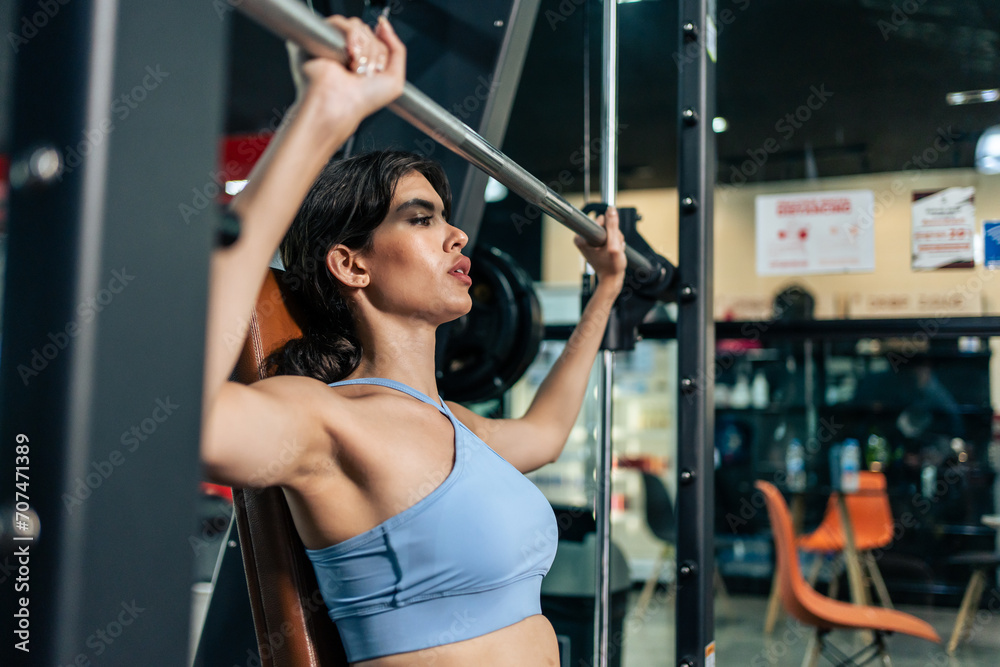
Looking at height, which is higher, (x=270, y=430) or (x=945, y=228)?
(x=945, y=228)

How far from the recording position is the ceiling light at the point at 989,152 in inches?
85.2

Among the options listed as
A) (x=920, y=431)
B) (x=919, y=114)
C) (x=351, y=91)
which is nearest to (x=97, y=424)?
(x=351, y=91)

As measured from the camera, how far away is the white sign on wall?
2.21m

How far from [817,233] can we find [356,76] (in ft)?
6.31

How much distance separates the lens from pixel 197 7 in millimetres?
434

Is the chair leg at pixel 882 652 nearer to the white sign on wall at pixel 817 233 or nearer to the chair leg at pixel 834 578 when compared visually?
the white sign on wall at pixel 817 233

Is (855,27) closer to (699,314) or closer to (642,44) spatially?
(642,44)

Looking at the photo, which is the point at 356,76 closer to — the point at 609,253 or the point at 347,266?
the point at 347,266

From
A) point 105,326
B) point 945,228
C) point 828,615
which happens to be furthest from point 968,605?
point 105,326

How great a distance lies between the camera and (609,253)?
155 cm

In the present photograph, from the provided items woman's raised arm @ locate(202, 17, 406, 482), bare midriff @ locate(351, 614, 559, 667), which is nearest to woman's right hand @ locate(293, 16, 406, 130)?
woman's raised arm @ locate(202, 17, 406, 482)

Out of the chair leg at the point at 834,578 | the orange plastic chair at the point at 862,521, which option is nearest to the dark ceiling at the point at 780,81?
the orange plastic chair at the point at 862,521

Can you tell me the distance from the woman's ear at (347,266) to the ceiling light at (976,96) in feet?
6.74

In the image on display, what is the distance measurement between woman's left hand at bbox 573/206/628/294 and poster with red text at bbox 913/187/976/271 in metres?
0.99
